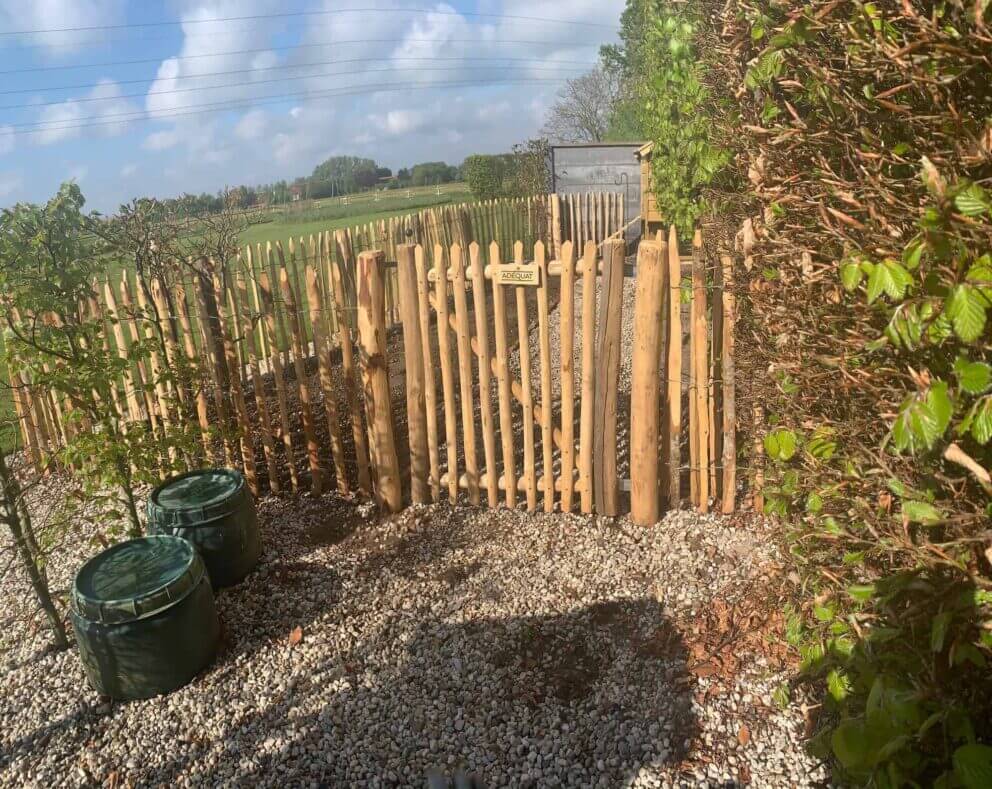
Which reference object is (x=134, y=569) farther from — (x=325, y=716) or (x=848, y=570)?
(x=848, y=570)

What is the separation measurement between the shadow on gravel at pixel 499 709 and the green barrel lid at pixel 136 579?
→ 72 cm

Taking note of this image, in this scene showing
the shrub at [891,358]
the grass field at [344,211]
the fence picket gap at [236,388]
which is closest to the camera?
the shrub at [891,358]

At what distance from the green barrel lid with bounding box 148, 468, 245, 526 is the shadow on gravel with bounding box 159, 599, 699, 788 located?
47.4 inches

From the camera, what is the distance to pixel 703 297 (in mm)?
4082

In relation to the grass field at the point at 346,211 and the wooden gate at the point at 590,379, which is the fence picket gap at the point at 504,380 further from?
the grass field at the point at 346,211

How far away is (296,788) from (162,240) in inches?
233

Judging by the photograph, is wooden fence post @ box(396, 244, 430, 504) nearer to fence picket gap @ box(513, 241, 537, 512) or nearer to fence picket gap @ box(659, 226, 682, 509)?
fence picket gap @ box(513, 241, 537, 512)

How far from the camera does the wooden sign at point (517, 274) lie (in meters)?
4.30

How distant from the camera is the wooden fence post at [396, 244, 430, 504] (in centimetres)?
454

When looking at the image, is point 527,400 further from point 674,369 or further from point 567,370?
point 674,369

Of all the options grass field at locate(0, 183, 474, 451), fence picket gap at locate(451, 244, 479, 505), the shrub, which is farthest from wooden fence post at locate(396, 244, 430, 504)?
grass field at locate(0, 183, 474, 451)

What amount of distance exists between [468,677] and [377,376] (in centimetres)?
213

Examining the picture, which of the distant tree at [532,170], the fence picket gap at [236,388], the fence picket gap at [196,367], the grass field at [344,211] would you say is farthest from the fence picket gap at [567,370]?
the grass field at [344,211]

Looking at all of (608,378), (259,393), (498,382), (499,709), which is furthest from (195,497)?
(608,378)
